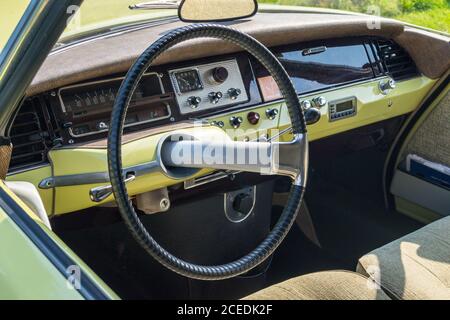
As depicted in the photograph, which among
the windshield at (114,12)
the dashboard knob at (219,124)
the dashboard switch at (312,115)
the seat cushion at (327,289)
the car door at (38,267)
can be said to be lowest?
the seat cushion at (327,289)

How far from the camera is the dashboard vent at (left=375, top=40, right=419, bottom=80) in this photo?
262 centimetres

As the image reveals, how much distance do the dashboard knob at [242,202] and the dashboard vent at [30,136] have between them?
2.64ft

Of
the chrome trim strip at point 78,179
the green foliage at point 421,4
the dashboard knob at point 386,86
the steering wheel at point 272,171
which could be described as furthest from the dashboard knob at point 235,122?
the green foliage at point 421,4

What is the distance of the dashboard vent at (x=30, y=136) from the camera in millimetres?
1688

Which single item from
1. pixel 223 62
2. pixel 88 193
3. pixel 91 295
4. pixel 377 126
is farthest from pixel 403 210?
pixel 91 295

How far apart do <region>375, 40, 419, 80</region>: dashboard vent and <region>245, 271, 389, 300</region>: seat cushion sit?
4.26 ft

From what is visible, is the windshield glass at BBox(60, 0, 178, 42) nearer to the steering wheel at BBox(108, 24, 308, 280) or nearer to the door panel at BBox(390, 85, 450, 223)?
the steering wheel at BBox(108, 24, 308, 280)

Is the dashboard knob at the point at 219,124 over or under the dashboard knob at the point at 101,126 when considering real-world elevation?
under

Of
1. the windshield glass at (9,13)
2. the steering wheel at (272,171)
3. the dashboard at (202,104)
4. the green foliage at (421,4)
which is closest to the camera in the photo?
the steering wheel at (272,171)

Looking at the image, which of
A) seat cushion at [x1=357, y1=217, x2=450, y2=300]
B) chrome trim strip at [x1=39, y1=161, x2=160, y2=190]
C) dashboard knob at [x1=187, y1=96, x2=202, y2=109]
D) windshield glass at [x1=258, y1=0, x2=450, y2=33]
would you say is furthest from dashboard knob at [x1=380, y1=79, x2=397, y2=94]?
chrome trim strip at [x1=39, y1=161, x2=160, y2=190]

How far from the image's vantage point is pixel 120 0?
2441 mm

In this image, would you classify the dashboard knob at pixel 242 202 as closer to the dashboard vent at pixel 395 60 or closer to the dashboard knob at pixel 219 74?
the dashboard knob at pixel 219 74

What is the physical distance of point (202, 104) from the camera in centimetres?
208

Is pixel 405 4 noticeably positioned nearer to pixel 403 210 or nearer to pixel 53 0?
pixel 403 210
